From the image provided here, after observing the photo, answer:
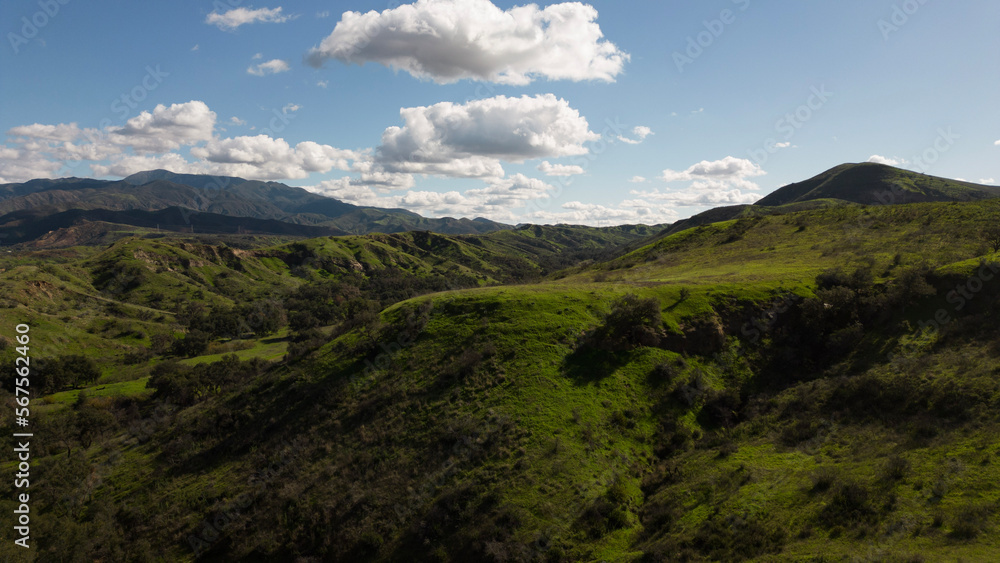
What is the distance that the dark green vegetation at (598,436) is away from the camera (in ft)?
72.4

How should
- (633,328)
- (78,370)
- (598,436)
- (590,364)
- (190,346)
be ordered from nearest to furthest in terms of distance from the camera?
(598,436) → (590,364) → (633,328) → (78,370) → (190,346)

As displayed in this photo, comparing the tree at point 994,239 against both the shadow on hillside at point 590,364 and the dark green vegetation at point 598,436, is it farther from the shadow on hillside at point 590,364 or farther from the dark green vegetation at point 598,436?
the shadow on hillside at point 590,364

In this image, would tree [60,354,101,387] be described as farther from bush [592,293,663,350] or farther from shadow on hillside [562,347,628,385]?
bush [592,293,663,350]

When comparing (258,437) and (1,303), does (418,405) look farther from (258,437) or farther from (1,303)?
(1,303)

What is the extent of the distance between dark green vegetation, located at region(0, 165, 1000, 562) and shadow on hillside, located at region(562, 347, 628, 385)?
11.5 inches

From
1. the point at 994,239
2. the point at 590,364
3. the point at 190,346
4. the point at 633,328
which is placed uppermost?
the point at 994,239

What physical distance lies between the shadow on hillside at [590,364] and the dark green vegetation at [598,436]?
11.5 inches

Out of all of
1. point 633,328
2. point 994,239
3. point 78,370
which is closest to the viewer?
point 633,328

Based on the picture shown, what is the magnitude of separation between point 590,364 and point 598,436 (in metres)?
8.88

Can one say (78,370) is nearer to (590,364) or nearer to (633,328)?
(590,364)

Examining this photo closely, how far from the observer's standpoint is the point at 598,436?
32.0m

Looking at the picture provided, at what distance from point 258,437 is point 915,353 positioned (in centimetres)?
6025

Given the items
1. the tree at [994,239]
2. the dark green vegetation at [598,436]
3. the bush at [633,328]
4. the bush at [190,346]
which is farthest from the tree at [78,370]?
the tree at [994,239]

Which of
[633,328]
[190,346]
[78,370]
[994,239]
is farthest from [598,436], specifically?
[190,346]
